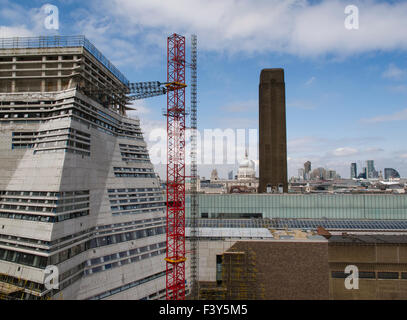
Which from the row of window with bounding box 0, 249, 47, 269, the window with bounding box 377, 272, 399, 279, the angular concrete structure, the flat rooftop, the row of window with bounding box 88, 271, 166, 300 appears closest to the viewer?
the row of window with bounding box 0, 249, 47, 269

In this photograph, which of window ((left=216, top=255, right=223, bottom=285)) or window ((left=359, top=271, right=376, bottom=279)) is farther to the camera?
window ((left=216, top=255, right=223, bottom=285))

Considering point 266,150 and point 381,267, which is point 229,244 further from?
point 266,150

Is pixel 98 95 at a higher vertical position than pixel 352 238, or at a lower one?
higher

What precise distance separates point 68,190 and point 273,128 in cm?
11804

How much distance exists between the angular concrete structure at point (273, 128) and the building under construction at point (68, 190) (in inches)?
3780

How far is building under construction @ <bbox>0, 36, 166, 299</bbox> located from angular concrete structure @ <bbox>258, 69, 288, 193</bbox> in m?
96.0

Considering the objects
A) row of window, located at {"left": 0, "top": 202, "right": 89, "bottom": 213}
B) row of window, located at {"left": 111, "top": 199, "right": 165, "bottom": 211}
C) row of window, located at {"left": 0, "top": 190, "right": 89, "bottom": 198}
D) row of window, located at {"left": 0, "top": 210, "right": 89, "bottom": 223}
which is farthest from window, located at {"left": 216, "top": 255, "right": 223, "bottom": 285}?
row of window, located at {"left": 0, "top": 190, "right": 89, "bottom": 198}

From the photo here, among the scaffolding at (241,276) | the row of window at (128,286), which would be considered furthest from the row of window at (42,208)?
the scaffolding at (241,276)

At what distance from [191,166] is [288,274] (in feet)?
93.3

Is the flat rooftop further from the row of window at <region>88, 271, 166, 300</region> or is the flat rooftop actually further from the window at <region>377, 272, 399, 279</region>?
the row of window at <region>88, 271, 166, 300</region>

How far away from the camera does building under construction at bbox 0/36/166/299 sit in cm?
3494

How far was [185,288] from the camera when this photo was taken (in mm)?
50969

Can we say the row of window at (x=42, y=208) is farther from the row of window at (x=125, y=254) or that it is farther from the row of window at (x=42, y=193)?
the row of window at (x=125, y=254)
